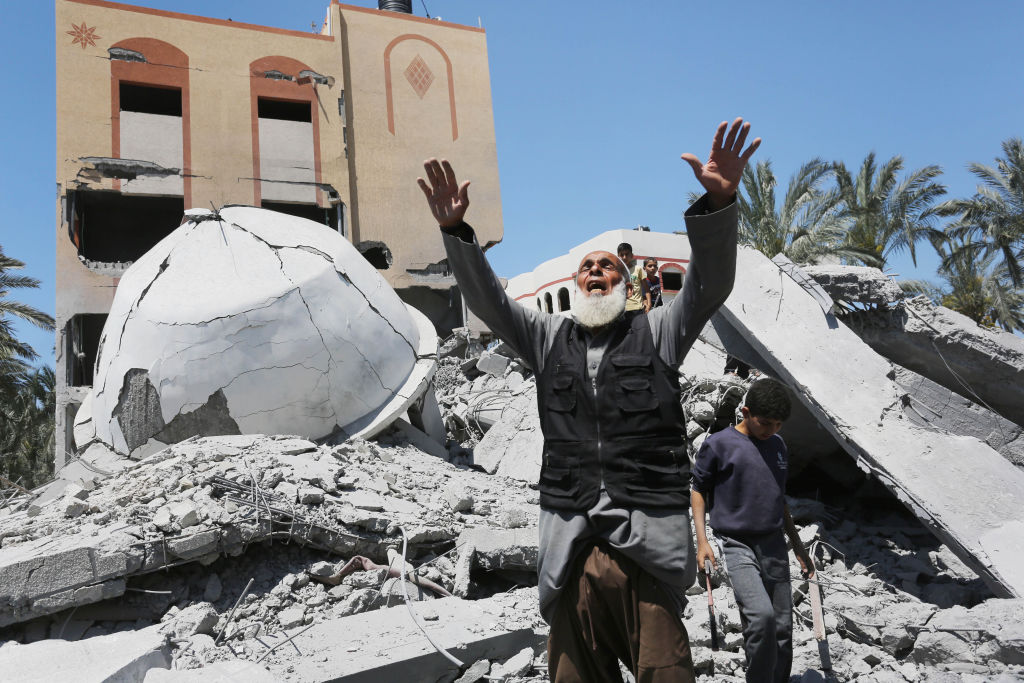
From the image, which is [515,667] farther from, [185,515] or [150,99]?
[150,99]

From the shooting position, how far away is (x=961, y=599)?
14.8ft

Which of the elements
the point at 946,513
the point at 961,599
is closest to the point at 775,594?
the point at 946,513

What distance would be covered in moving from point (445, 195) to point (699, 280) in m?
0.85

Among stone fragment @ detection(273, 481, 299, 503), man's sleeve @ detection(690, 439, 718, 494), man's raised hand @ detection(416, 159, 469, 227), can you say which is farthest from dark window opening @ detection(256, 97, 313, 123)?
man's raised hand @ detection(416, 159, 469, 227)

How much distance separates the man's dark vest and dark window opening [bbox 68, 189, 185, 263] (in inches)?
625

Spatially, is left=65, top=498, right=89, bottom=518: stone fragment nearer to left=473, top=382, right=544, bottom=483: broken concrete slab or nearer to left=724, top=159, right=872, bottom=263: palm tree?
left=473, top=382, right=544, bottom=483: broken concrete slab

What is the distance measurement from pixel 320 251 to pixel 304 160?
35.8 ft

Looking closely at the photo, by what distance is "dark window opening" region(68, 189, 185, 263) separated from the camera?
16.2 meters

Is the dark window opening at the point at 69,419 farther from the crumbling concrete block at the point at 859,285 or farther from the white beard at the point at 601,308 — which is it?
the white beard at the point at 601,308

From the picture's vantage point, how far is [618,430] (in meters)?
2.07

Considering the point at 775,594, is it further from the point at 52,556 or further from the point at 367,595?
the point at 52,556

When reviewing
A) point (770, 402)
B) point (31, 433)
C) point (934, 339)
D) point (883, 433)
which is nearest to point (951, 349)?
point (934, 339)

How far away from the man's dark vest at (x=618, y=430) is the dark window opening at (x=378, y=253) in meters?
15.3

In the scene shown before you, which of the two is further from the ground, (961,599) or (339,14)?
(339,14)
